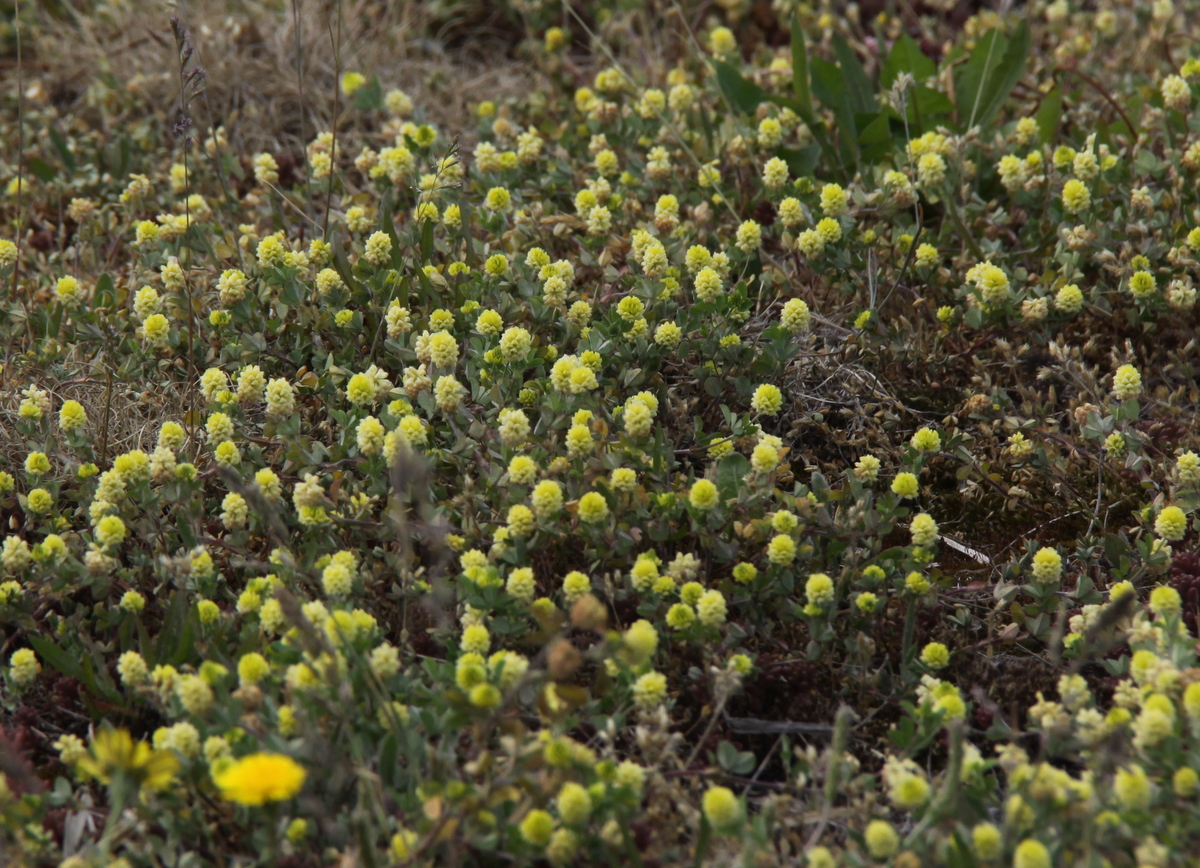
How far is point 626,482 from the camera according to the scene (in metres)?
2.47

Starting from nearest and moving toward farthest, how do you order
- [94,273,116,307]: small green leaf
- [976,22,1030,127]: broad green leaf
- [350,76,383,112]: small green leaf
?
[94,273,116,307]: small green leaf, [976,22,1030,127]: broad green leaf, [350,76,383,112]: small green leaf

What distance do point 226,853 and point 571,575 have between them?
843 millimetres

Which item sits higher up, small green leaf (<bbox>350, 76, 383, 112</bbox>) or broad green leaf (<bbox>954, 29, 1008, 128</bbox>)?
broad green leaf (<bbox>954, 29, 1008, 128</bbox>)

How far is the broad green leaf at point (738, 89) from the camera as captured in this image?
154 inches

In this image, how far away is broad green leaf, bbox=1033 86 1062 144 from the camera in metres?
3.71

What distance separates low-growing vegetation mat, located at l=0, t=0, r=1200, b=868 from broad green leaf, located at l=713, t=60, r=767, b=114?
0.07ft

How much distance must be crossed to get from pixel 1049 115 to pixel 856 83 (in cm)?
65

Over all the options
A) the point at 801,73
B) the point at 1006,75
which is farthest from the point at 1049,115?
the point at 801,73

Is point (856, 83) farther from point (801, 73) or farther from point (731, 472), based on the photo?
point (731, 472)

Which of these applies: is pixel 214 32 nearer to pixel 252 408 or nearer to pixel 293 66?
pixel 293 66

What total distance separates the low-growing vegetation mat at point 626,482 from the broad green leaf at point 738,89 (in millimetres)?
23

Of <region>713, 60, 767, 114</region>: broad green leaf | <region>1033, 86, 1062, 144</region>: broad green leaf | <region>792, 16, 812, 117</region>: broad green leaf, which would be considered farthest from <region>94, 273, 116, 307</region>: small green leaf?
<region>1033, 86, 1062, 144</region>: broad green leaf

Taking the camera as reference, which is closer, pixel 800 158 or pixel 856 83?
pixel 800 158

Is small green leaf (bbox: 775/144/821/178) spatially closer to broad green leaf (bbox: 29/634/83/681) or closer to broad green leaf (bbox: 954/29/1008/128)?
broad green leaf (bbox: 954/29/1008/128)
